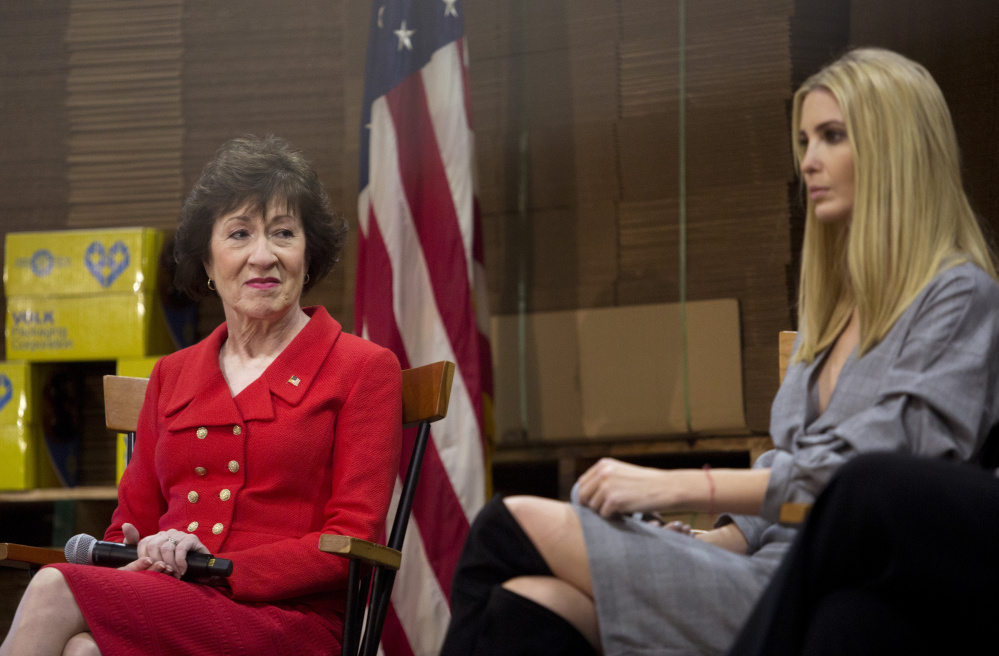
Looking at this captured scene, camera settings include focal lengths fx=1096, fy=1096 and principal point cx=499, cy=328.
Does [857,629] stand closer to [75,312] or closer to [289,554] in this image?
[289,554]

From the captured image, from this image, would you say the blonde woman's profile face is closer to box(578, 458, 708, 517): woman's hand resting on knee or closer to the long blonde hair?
the long blonde hair

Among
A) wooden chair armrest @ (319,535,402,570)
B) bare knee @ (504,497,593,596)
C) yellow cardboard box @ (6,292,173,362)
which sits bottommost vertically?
wooden chair armrest @ (319,535,402,570)

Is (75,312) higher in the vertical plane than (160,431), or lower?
higher

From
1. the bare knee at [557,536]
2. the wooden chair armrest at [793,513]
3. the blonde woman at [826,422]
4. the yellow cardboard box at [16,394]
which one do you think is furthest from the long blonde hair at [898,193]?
the yellow cardboard box at [16,394]

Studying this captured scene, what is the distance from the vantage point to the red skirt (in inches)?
63.7

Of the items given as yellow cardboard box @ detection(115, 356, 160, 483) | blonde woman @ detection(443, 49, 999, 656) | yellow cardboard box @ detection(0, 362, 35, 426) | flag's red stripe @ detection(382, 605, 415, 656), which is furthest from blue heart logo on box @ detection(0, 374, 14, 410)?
blonde woman @ detection(443, 49, 999, 656)

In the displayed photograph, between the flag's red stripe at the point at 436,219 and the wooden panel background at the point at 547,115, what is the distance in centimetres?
45

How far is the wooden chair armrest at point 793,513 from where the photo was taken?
4.11ft

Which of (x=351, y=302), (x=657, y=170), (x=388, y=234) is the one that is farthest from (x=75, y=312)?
(x=657, y=170)

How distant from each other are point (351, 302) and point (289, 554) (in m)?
1.95

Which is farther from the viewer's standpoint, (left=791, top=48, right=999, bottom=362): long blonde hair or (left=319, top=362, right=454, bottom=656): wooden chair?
(left=319, top=362, right=454, bottom=656): wooden chair

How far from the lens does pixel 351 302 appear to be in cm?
368

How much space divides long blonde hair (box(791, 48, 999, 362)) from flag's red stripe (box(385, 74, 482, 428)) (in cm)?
176

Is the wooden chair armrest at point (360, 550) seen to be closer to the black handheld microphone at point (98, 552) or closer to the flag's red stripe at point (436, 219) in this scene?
the black handheld microphone at point (98, 552)
